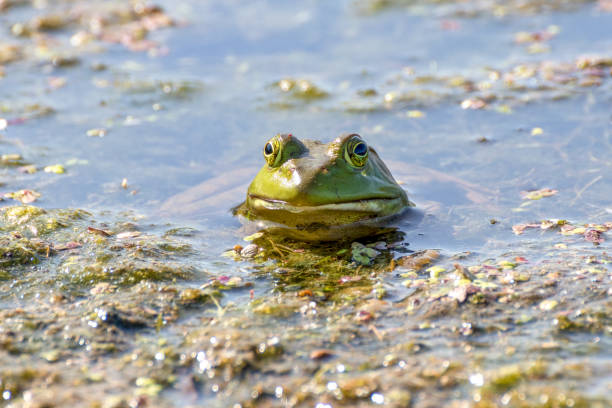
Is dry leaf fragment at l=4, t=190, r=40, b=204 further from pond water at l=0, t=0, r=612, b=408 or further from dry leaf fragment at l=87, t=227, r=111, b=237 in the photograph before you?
dry leaf fragment at l=87, t=227, r=111, b=237

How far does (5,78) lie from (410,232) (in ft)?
21.2

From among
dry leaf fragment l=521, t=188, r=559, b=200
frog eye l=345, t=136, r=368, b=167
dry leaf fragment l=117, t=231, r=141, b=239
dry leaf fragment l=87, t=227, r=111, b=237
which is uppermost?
frog eye l=345, t=136, r=368, b=167

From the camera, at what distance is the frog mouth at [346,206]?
4824 mm

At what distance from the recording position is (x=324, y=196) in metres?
4.73

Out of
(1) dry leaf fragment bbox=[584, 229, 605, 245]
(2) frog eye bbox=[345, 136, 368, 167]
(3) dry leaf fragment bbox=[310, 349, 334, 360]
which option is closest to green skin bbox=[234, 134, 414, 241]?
(2) frog eye bbox=[345, 136, 368, 167]

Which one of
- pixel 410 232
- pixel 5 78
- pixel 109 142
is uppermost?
pixel 5 78

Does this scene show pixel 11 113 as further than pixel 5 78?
No

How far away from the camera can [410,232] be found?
5199 millimetres

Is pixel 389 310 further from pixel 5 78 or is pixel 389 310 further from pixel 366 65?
pixel 5 78

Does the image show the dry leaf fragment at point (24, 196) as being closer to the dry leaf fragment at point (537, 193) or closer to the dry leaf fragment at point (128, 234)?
the dry leaf fragment at point (128, 234)

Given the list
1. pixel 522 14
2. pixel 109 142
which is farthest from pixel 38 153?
pixel 522 14

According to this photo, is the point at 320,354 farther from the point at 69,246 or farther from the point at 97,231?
the point at 97,231

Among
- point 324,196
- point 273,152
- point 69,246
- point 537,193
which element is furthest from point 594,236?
point 69,246

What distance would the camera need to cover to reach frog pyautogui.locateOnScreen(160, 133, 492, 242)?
15.7ft
